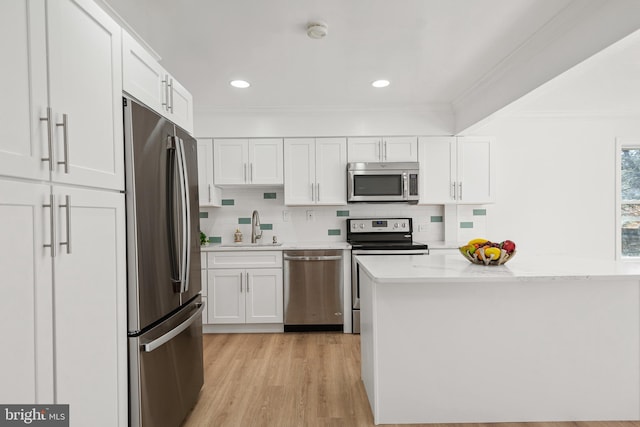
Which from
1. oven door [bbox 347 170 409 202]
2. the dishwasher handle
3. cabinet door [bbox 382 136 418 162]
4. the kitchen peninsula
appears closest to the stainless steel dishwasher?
the dishwasher handle

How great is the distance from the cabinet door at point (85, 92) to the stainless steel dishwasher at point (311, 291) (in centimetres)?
242

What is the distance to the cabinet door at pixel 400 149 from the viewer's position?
392 centimetres

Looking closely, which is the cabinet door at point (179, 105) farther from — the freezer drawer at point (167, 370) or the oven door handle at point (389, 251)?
the oven door handle at point (389, 251)

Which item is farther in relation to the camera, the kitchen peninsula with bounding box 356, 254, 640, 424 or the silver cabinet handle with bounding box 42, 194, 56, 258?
the kitchen peninsula with bounding box 356, 254, 640, 424

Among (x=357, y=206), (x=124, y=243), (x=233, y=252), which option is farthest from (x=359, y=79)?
(x=124, y=243)

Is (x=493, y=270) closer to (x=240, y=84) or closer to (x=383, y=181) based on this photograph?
(x=383, y=181)

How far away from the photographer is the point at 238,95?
3.49 meters

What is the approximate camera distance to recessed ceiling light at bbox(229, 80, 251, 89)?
10.2ft

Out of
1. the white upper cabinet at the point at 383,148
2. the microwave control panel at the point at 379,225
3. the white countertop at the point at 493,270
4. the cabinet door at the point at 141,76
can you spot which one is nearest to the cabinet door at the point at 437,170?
the white upper cabinet at the point at 383,148

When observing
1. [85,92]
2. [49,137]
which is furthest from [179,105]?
[49,137]

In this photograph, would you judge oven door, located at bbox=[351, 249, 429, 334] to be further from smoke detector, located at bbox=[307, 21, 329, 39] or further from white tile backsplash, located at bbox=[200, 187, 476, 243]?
smoke detector, located at bbox=[307, 21, 329, 39]

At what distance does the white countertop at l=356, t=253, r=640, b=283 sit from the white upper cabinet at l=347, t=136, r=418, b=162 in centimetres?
177

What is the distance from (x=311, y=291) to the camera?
371 cm

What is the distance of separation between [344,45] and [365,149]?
1580 mm
